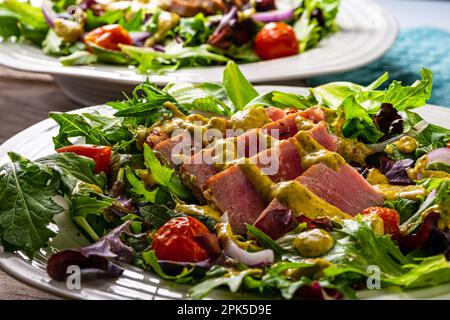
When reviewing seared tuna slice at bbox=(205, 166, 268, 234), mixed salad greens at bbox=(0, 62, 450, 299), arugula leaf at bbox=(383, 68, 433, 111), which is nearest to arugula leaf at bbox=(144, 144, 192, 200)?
mixed salad greens at bbox=(0, 62, 450, 299)

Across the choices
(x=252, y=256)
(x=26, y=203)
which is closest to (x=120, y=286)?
(x=252, y=256)

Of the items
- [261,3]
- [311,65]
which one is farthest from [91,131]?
[261,3]

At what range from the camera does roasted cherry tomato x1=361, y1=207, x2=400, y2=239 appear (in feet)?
10.2

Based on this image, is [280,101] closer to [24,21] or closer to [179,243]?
[179,243]

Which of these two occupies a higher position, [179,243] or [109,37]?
[179,243]

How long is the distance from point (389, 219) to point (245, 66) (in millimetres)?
2373

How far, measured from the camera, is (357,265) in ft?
9.27

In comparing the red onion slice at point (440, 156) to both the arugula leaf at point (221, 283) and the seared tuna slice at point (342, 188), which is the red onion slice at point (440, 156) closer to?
the seared tuna slice at point (342, 188)

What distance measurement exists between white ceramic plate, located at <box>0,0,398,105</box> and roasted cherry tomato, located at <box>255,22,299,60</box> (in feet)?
0.52

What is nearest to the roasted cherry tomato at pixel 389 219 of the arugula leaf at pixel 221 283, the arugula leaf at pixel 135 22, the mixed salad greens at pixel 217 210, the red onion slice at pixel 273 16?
the mixed salad greens at pixel 217 210

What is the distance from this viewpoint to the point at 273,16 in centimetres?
629

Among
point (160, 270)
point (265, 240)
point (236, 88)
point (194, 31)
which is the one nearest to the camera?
point (160, 270)

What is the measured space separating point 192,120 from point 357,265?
3.85 feet

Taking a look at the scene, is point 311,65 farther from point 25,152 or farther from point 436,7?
point 436,7
